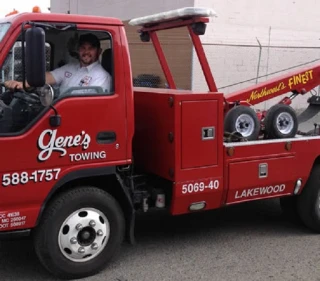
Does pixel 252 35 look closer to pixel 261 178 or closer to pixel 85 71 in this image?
pixel 261 178

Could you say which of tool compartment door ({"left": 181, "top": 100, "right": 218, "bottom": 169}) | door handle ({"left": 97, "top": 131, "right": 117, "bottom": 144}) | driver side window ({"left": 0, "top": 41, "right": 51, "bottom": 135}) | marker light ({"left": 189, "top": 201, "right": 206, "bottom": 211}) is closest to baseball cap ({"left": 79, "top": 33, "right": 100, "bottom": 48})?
driver side window ({"left": 0, "top": 41, "right": 51, "bottom": 135})

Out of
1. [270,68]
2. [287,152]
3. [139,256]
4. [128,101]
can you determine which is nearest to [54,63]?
[128,101]

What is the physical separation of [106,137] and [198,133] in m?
0.91

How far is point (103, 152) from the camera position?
4.41 meters

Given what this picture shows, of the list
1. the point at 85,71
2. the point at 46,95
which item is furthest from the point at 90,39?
the point at 46,95

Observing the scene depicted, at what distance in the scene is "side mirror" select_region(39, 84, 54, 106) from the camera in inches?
156

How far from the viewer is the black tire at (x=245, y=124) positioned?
5488 millimetres

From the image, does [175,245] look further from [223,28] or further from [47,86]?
[223,28]

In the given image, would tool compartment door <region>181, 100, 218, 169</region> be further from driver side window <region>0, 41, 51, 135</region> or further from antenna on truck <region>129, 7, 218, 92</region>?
driver side window <region>0, 41, 51, 135</region>

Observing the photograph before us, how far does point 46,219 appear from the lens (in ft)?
14.0

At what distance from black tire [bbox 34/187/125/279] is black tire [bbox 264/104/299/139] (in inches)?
80.8

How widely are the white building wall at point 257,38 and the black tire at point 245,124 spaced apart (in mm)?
6355

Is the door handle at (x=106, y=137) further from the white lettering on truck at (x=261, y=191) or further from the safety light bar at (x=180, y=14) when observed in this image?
the safety light bar at (x=180, y=14)

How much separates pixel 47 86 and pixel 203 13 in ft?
6.82
